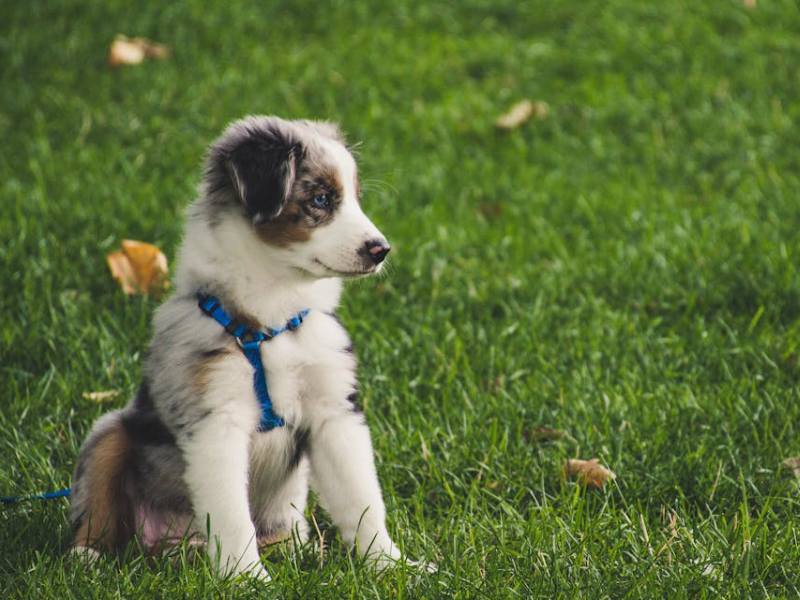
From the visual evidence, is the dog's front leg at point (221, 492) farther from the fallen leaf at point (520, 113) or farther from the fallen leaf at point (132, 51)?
the fallen leaf at point (132, 51)

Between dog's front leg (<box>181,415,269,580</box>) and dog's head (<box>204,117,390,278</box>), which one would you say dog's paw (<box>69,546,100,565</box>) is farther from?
dog's head (<box>204,117,390,278</box>)

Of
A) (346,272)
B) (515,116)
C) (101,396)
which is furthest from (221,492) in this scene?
(515,116)

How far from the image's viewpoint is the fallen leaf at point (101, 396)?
3.90 m

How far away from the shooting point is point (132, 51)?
697cm

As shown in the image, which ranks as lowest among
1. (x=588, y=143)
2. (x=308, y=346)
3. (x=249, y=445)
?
(x=588, y=143)

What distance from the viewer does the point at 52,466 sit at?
3.59 meters

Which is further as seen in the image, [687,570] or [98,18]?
[98,18]

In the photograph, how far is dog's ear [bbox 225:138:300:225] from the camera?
287 cm

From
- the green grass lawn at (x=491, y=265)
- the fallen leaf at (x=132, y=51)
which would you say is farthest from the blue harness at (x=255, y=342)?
the fallen leaf at (x=132, y=51)

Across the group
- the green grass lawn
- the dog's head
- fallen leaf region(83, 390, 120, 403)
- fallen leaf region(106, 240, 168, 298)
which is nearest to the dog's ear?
the dog's head

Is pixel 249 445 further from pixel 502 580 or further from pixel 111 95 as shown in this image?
pixel 111 95

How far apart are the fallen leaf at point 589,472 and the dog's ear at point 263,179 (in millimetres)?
1423

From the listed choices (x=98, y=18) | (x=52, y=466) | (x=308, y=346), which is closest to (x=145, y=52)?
(x=98, y=18)

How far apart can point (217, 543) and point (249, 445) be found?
0.29 meters
